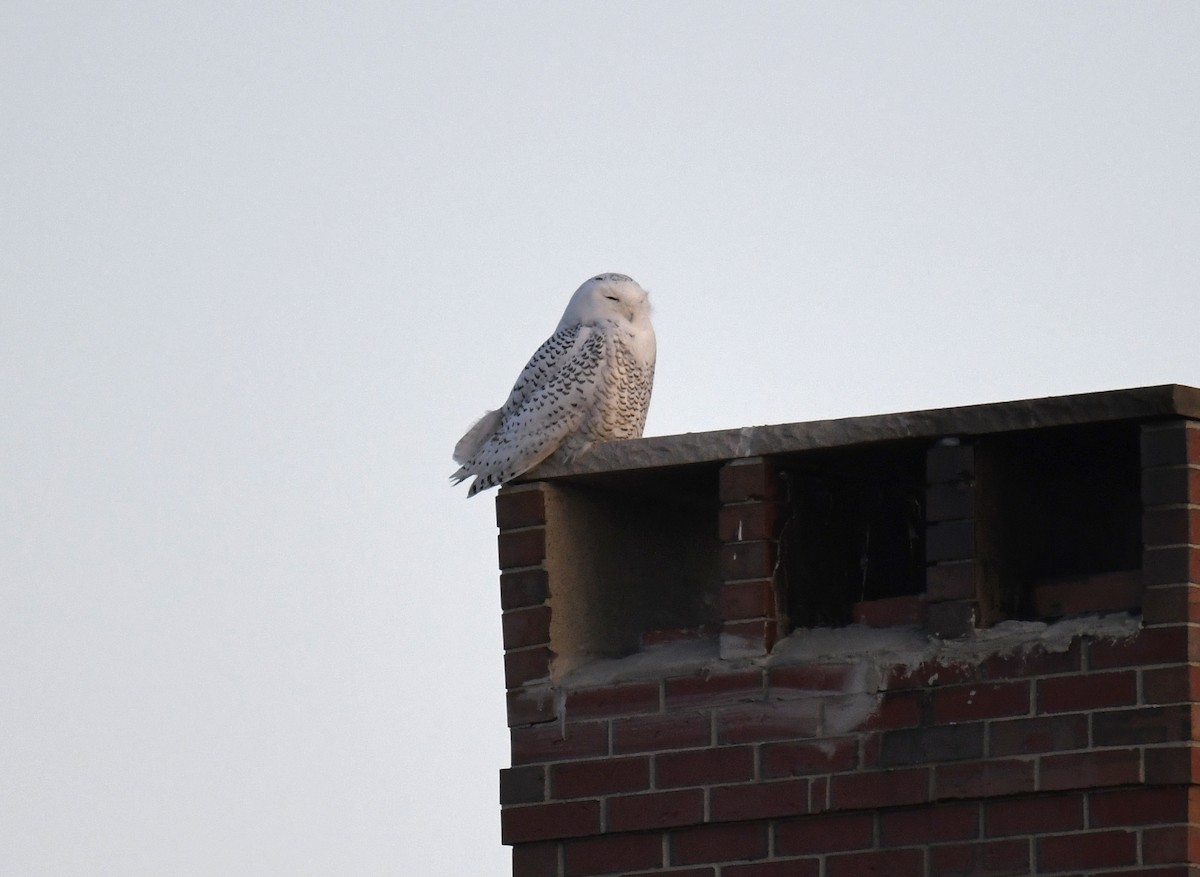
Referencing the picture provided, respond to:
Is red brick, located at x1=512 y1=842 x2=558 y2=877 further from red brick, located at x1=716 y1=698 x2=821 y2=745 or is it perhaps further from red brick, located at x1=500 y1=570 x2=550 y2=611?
red brick, located at x1=500 y1=570 x2=550 y2=611

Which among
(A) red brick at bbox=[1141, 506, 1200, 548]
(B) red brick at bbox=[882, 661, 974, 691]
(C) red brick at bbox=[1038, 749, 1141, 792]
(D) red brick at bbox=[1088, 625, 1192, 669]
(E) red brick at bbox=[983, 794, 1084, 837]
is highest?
(A) red brick at bbox=[1141, 506, 1200, 548]

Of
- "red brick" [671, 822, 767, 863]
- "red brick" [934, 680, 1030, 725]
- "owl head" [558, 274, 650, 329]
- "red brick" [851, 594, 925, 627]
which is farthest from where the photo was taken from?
"owl head" [558, 274, 650, 329]

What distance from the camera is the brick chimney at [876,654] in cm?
663

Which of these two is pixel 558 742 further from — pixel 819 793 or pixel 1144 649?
pixel 1144 649

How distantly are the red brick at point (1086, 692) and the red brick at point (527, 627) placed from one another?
1539 millimetres

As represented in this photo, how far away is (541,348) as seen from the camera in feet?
27.9

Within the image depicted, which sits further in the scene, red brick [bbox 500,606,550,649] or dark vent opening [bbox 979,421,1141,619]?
red brick [bbox 500,606,550,649]

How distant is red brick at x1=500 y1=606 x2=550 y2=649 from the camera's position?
7.51m

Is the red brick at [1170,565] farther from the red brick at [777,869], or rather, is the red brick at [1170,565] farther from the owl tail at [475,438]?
the owl tail at [475,438]

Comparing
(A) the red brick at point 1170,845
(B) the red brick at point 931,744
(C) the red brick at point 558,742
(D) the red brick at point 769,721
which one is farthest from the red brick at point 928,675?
(C) the red brick at point 558,742

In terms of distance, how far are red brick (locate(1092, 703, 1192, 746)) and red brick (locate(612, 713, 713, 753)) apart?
112cm

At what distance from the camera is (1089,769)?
659 cm

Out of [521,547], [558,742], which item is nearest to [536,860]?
[558,742]

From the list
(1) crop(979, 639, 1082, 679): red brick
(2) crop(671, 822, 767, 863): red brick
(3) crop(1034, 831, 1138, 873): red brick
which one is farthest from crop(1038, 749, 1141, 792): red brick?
(2) crop(671, 822, 767, 863): red brick
